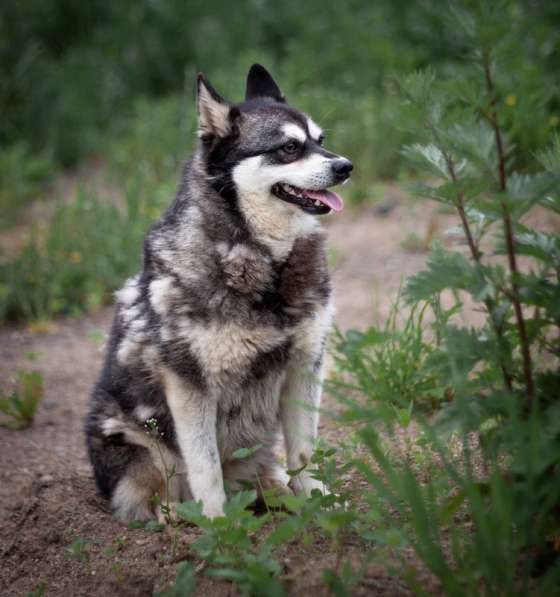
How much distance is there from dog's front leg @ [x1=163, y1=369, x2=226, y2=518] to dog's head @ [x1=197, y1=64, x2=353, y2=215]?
79 cm

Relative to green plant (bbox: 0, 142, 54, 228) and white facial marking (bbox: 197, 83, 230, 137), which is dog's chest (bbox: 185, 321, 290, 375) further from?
green plant (bbox: 0, 142, 54, 228)

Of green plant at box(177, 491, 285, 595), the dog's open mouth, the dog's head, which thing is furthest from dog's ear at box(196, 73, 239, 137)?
green plant at box(177, 491, 285, 595)

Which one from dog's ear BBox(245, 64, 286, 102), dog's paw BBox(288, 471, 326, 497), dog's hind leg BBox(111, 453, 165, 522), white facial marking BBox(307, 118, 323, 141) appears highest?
dog's ear BBox(245, 64, 286, 102)

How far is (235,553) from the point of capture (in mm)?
2350

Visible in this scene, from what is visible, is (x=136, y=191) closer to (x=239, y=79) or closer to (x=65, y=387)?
(x=65, y=387)

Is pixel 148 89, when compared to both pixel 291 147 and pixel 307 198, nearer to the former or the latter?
pixel 291 147

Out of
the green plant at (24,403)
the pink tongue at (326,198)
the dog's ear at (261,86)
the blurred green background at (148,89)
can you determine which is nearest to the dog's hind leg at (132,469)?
the green plant at (24,403)

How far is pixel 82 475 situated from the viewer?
3.55 metres

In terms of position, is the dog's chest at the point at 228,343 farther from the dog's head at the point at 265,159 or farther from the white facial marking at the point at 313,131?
the white facial marking at the point at 313,131

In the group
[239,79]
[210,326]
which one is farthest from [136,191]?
[210,326]

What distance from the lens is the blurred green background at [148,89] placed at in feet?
19.2

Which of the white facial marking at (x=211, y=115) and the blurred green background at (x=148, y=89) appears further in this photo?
the blurred green background at (x=148, y=89)

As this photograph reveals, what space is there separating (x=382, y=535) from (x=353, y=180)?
520cm

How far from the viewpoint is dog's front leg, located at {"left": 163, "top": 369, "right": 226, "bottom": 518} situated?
280cm
